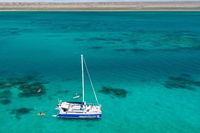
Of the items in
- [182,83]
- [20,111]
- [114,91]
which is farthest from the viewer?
[182,83]

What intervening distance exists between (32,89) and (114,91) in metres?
19.1

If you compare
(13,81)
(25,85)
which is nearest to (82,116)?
(25,85)

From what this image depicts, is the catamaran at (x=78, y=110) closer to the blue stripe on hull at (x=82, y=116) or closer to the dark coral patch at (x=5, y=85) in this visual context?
the blue stripe on hull at (x=82, y=116)

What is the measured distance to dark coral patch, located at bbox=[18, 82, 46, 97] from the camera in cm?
4599

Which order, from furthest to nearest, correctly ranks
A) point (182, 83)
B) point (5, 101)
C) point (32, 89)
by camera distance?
point (182, 83)
point (32, 89)
point (5, 101)

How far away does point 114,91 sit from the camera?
4806cm

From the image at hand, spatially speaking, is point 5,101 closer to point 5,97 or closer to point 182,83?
point 5,97

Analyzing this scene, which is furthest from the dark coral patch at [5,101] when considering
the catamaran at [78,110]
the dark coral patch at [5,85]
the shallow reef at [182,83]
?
the shallow reef at [182,83]

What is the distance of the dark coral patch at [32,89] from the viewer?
151 feet

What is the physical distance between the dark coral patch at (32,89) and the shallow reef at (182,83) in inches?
1184

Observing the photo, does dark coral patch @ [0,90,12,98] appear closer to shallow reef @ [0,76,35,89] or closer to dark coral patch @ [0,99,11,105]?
dark coral patch @ [0,99,11,105]

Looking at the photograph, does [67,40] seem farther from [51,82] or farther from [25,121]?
[25,121]

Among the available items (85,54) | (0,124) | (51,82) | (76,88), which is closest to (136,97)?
(76,88)

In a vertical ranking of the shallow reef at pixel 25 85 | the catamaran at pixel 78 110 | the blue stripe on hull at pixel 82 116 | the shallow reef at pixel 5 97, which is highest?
the shallow reef at pixel 25 85
